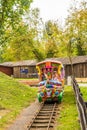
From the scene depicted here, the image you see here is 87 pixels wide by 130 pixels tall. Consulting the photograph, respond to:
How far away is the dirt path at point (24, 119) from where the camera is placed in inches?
680

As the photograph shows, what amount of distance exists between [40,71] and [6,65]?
4987cm

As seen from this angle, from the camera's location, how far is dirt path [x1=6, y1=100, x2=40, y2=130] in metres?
17.3

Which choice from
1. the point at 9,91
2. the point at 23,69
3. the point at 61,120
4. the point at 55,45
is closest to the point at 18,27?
the point at 61,120

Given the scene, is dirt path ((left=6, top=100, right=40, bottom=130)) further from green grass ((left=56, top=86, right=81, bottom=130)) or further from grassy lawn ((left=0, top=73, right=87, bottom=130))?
green grass ((left=56, top=86, right=81, bottom=130))

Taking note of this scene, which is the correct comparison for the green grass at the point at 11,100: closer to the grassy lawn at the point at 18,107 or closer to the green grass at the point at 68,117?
the grassy lawn at the point at 18,107

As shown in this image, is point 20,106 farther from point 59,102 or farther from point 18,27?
point 18,27

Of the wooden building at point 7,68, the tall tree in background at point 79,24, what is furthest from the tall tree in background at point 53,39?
the wooden building at point 7,68

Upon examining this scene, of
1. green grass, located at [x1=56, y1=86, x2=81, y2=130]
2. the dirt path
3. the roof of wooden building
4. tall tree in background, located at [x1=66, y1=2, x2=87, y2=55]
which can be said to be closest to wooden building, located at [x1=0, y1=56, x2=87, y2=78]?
the roof of wooden building

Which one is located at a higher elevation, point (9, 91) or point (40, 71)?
point (40, 71)

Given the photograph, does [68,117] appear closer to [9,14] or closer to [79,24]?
[9,14]

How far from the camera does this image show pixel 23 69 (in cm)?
7581

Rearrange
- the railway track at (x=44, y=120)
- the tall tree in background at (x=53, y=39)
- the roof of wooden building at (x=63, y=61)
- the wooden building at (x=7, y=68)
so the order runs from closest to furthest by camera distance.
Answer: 1. the railway track at (x=44, y=120)
2. the tall tree in background at (x=53, y=39)
3. the roof of wooden building at (x=63, y=61)
4. the wooden building at (x=7, y=68)

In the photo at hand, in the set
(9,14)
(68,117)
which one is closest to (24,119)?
(68,117)

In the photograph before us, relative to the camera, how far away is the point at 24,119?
19375 mm
